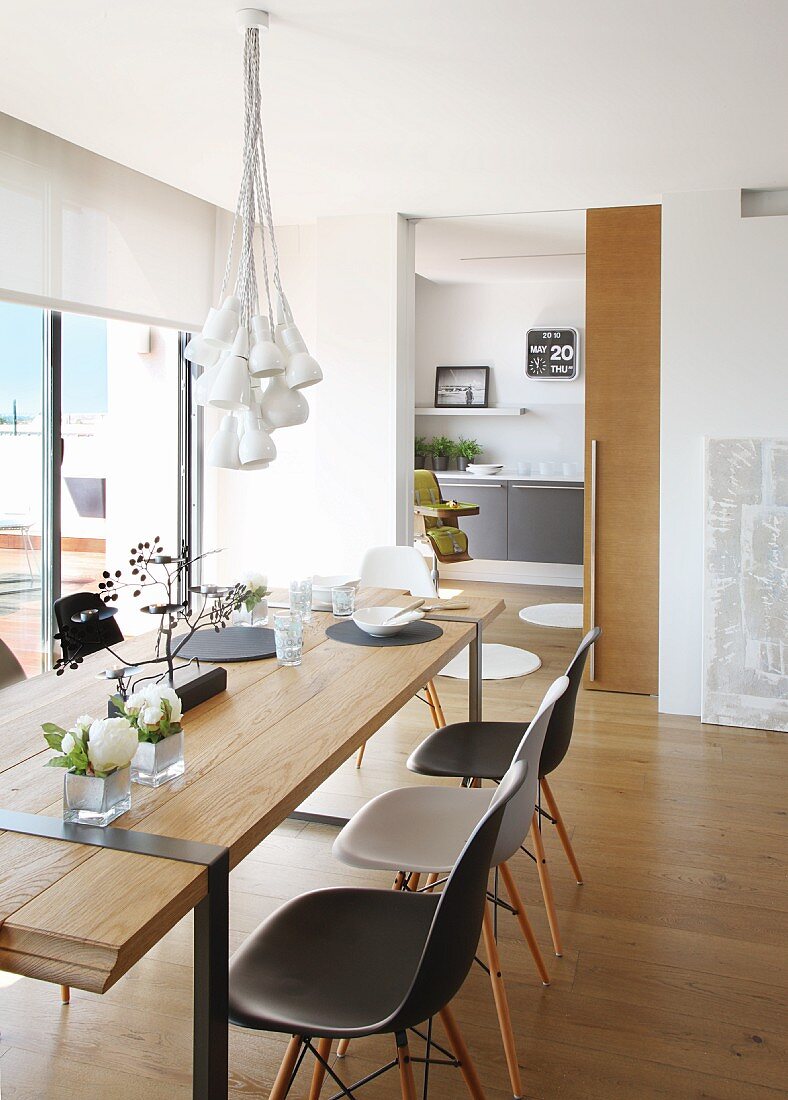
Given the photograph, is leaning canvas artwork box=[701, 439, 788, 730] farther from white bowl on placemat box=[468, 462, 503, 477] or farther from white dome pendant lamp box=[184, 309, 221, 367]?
white bowl on placemat box=[468, 462, 503, 477]

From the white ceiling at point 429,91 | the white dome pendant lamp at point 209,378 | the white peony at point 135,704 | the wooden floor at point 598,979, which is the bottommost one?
the wooden floor at point 598,979

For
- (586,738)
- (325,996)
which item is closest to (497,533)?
(586,738)

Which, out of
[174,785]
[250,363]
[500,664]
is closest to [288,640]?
[250,363]

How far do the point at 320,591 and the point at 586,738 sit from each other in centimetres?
160

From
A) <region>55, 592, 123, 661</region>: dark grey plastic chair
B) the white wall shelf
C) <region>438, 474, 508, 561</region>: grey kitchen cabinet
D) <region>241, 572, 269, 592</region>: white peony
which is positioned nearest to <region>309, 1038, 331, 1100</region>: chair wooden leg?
<region>55, 592, 123, 661</region>: dark grey plastic chair

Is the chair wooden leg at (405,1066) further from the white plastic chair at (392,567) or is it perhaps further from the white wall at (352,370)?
the white wall at (352,370)

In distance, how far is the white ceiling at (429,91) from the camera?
273cm

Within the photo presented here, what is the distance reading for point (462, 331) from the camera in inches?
345

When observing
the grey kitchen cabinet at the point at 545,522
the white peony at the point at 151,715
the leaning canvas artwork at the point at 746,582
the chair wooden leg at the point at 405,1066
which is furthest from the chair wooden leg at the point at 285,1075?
the grey kitchen cabinet at the point at 545,522

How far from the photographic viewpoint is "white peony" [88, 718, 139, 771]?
149cm

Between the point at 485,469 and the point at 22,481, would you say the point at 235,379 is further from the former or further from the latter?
the point at 485,469

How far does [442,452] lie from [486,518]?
862 mm

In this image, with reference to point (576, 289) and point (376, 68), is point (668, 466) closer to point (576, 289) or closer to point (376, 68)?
point (376, 68)

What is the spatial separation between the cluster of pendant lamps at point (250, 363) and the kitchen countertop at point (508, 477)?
5.33 metres
